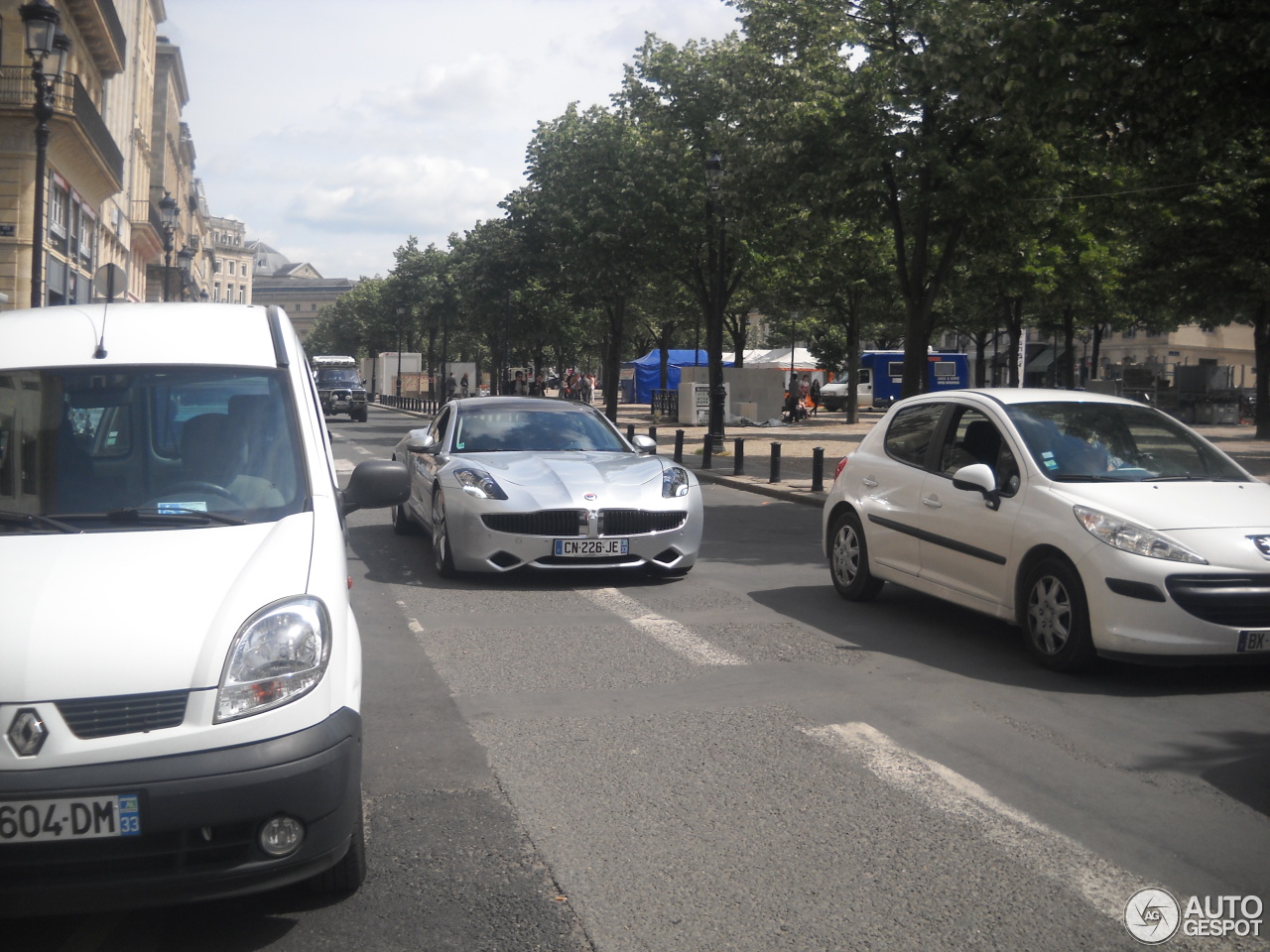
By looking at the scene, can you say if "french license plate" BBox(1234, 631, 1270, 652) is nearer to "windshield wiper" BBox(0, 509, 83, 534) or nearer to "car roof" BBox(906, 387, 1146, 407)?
"car roof" BBox(906, 387, 1146, 407)

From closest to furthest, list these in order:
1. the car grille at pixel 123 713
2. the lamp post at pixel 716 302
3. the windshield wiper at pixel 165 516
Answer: the car grille at pixel 123 713, the windshield wiper at pixel 165 516, the lamp post at pixel 716 302

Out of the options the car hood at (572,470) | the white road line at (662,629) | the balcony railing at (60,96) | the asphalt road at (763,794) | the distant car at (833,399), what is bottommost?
the asphalt road at (763,794)

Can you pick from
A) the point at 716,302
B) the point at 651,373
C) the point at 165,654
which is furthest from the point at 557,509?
the point at 651,373

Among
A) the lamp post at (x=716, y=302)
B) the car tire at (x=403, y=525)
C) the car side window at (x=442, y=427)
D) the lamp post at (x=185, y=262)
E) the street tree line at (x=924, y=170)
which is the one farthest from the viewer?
the lamp post at (x=185, y=262)

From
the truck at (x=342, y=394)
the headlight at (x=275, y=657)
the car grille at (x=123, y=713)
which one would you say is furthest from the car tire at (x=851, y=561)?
the truck at (x=342, y=394)

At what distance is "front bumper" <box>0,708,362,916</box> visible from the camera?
126 inches

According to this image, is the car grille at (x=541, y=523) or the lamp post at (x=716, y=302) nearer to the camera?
the car grille at (x=541, y=523)

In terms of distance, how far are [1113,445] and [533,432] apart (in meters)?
5.09

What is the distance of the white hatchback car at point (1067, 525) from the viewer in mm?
6527

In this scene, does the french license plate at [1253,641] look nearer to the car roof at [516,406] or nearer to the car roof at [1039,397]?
the car roof at [1039,397]

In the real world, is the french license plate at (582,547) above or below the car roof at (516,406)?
below

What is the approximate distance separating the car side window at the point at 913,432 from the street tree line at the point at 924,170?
226 inches

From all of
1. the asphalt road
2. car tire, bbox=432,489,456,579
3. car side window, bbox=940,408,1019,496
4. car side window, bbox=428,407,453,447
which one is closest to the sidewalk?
car side window, bbox=428,407,453,447

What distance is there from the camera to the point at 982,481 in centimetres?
766
